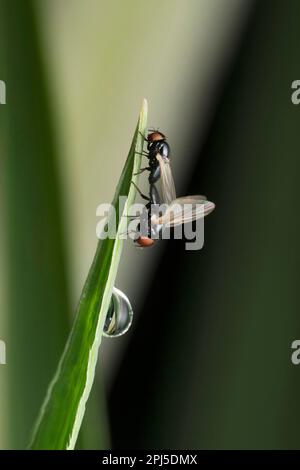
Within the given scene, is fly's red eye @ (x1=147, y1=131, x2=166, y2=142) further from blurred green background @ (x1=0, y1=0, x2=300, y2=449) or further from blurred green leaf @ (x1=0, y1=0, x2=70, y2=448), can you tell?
blurred green leaf @ (x1=0, y1=0, x2=70, y2=448)

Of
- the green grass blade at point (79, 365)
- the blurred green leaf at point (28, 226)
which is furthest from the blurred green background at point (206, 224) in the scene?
the green grass blade at point (79, 365)

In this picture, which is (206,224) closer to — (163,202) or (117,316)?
(163,202)

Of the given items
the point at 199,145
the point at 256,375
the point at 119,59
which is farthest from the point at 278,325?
the point at 119,59

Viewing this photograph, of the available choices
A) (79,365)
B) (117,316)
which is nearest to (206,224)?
(117,316)

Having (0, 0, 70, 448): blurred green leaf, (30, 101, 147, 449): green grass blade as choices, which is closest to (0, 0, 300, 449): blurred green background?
(0, 0, 70, 448): blurred green leaf

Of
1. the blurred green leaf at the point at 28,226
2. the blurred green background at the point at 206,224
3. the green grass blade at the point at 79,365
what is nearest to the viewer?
the green grass blade at the point at 79,365

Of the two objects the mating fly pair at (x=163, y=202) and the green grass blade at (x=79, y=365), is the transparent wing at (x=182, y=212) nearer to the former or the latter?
the mating fly pair at (x=163, y=202)
